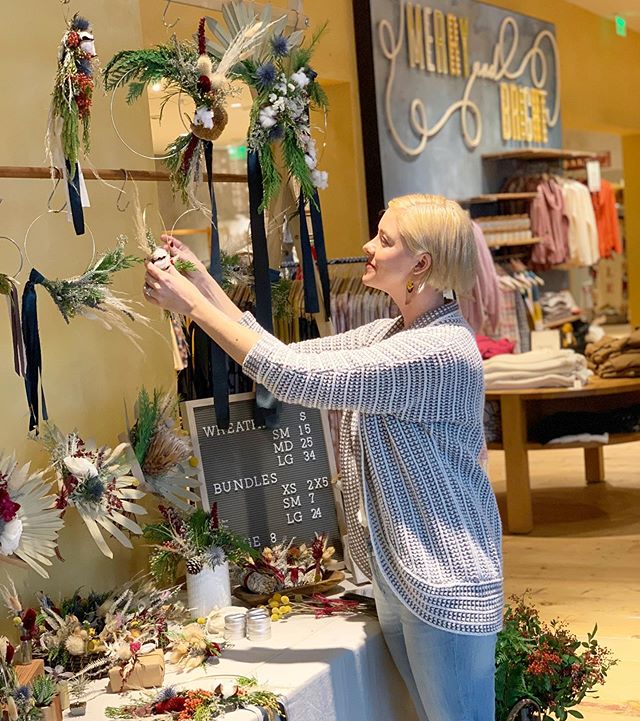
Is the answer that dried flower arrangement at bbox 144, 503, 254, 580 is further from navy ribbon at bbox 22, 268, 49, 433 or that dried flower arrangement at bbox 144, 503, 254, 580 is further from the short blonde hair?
the short blonde hair

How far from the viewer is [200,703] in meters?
2.23

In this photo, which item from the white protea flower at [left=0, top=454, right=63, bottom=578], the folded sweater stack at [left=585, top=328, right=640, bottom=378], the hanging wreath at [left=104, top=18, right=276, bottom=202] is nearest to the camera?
the white protea flower at [left=0, top=454, right=63, bottom=578]

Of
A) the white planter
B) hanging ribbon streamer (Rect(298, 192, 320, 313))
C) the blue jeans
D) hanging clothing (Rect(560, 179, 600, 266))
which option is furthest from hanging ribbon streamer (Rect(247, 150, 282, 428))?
hanging clothing (Rect(560, 179, 600, 266))

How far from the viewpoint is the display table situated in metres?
2.37

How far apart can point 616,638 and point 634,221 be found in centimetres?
1088

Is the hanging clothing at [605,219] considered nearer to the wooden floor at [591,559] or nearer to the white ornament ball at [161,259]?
the wooden floor at [591,559]

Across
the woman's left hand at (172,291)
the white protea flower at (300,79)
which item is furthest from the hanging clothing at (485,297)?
the woman's left hand at (172,291)

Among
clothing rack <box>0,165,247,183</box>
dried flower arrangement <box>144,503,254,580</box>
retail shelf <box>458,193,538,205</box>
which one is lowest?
dried flower arrangement <box>144,503,254,580</box>

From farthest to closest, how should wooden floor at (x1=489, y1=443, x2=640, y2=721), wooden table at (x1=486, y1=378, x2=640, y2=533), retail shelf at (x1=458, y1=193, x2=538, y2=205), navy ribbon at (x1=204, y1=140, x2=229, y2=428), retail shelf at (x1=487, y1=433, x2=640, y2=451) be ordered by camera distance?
retail shelf at (x1=458, y1=193, x2=538, y2=205) < retail shelf at (x1=487, y1=433, x2=640, y2=451) < wooden table at (x1=486, y1=378, x2=640, y2=533) < wooden floor at (x1=489, y1=443, x2=640, y2=721) < navy ribbon at (x1=204, y1=140, x2=229, y2=428)

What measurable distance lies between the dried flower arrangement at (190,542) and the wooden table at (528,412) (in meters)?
3.41

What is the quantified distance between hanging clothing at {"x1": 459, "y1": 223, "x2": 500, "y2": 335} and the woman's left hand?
517cm

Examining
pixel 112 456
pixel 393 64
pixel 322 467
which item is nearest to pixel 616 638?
pixel 322 467

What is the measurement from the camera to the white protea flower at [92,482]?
243 centimetres

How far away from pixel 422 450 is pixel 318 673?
0.53 m
